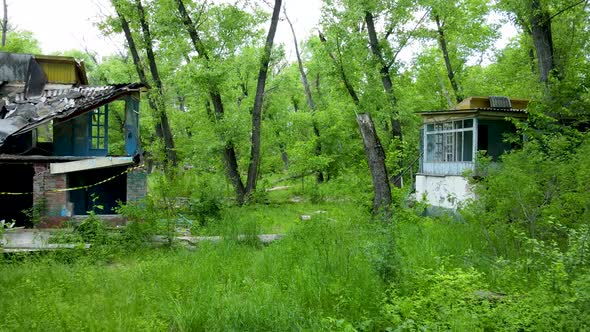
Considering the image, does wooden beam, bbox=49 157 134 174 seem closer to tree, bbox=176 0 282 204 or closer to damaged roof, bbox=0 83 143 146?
damaged roof, bbox=0 83 143 146

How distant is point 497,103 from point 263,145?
1320 cm

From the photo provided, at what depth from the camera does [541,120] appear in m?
13.2

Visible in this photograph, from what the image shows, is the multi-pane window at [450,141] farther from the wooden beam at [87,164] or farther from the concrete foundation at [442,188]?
the wooden beam at [87,164]

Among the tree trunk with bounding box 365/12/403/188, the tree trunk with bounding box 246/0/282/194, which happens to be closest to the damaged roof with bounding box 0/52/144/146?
the tree trunk with bounding box 246/0/282/194

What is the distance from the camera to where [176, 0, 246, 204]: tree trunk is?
1947cm

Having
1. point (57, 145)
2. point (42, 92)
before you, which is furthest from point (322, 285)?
point (42, 92)

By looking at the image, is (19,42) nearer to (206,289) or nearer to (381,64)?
(381,64)

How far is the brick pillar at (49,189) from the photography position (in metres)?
13.2

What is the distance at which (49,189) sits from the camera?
13.3 metres

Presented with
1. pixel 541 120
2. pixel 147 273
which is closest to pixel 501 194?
pixel 541 120

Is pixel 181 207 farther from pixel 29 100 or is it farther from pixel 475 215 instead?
pixel 475 215

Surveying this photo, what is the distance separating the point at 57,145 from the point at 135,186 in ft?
10.2

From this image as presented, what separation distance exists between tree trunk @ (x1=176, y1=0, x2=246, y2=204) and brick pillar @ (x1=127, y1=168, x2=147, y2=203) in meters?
5.53

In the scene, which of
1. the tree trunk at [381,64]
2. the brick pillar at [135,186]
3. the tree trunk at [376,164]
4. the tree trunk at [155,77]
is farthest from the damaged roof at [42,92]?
the tree trunk at [381,64]
